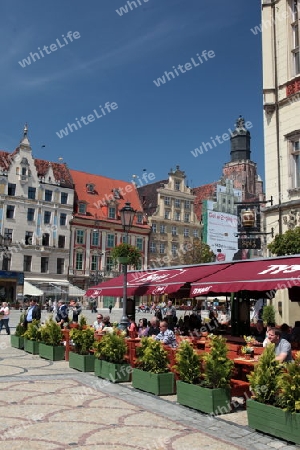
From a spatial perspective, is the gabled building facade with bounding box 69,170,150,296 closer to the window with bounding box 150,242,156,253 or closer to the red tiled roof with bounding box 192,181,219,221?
the window with bounding box 150,242,156,253

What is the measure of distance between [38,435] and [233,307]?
1204cm

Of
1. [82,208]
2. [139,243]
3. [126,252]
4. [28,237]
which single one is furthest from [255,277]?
[139,243]

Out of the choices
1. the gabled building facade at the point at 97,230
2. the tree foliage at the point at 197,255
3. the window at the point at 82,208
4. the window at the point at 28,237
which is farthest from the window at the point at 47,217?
the tree foliage at the point at 197,255

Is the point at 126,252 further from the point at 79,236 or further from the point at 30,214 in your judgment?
the point at 79,236

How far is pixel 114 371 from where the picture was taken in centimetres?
1041

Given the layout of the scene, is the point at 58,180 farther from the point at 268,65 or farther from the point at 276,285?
the point at 276,285

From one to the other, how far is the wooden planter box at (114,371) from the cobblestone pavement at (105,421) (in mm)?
259

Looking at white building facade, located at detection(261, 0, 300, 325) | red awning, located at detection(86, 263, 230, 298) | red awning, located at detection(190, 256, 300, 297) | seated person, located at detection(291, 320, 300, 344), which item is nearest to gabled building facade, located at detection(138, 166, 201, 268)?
white building facade, located at detection(261, 0, 300, 325)

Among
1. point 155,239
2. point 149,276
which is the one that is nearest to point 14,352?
point 149,276

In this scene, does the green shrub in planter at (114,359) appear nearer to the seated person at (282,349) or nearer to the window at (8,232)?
the seated person at (282,349)

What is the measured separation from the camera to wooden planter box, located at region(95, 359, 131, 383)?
34.2 feet

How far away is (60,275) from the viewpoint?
53.7 metres

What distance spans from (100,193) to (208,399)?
54.6m

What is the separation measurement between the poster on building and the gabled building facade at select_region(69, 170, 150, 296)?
1195cm
